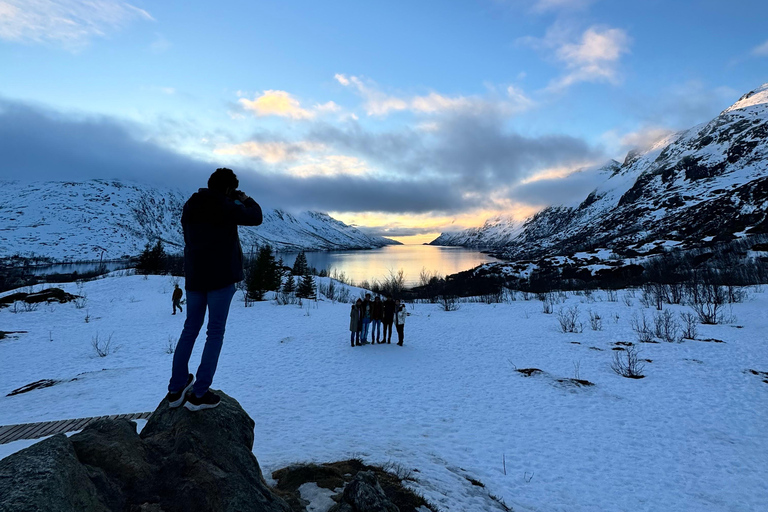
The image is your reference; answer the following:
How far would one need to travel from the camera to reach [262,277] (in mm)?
29750

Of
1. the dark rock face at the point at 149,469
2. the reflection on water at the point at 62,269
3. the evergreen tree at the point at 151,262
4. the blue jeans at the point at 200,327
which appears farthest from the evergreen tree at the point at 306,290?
the reflection on water at the point at 62,269

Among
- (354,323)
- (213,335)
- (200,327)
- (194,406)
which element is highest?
(200,327)

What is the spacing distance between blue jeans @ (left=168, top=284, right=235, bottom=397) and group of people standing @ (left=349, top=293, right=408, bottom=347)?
1168cm

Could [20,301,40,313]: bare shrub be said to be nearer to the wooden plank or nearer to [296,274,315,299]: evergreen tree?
[296,274,315,299]: evergreen tree

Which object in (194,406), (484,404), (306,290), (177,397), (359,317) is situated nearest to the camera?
(194,406)

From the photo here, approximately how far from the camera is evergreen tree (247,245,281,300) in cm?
2947

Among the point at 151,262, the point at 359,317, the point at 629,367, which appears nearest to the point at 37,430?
the point at 359,317

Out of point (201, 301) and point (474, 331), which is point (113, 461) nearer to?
point (201, 301)

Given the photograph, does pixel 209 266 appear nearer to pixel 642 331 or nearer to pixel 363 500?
pixel 363 500

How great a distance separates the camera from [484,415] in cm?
816

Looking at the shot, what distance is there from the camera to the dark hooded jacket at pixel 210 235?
10.5ft

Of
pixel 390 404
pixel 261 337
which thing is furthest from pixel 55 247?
pixel 390 404

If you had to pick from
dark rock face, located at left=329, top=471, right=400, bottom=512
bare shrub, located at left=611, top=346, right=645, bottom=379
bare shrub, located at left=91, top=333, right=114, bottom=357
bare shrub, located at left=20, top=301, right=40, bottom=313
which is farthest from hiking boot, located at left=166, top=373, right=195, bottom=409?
bare shrub, located at left=20, top=301, right=40, bottom=313

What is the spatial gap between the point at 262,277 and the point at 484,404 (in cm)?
2499
